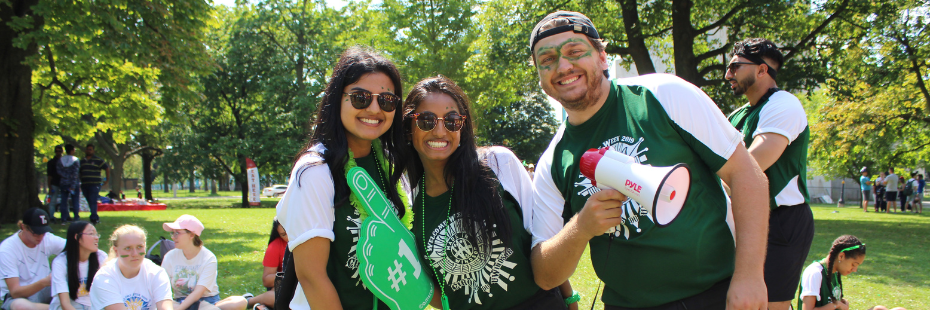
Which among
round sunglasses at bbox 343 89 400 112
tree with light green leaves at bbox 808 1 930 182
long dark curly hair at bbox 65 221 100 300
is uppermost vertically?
tree with light green leaves at bbox 808 1 930 182

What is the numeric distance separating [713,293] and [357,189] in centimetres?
151

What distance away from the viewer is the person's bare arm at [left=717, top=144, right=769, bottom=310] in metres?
1.81

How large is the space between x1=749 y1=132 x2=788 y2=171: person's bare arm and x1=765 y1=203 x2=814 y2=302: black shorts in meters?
0.36

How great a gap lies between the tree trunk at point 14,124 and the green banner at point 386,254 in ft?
47.5

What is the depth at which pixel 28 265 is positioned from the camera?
231 inches

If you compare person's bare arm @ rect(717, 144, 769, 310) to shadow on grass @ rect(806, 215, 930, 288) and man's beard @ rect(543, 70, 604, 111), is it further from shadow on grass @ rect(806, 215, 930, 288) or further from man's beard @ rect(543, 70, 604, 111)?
shadow on grass @ rect(806, 215, 930, 288)

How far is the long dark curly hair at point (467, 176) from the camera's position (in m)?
2.43

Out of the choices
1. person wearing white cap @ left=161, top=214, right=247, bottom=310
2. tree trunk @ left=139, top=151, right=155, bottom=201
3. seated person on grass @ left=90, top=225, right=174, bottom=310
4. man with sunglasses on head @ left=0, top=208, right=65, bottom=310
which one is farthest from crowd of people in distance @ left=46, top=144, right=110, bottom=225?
tree trunk @ left=139, top=151, right=155, bottom=201

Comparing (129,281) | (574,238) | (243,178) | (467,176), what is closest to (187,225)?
(129,281)

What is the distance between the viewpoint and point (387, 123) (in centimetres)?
264

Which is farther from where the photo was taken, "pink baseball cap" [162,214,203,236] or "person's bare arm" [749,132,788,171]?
"pink baseball cap" [162,214,203,236]

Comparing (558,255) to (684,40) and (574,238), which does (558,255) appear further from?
(684,40)

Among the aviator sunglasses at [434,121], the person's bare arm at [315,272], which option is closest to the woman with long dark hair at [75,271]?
the person's bare arm at [315,272]

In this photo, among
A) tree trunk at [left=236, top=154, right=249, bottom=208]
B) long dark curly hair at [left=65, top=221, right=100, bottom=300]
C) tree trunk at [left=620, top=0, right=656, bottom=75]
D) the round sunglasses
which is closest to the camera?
the round sunglasses
